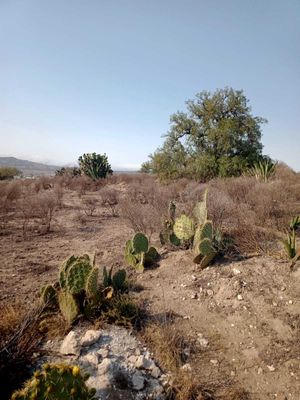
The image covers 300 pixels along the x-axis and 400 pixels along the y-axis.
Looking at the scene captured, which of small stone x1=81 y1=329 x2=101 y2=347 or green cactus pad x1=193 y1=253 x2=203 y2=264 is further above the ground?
green cactus pad x1=193 y1=253 x2=203 y2=264

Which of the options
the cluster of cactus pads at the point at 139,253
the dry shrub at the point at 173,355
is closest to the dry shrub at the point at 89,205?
the cluster of cactus pads at the point at 139,253

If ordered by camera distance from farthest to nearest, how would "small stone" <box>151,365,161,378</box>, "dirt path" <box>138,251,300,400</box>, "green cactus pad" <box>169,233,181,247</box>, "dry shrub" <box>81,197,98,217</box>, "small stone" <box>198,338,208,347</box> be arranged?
"dry shrub" <box>81,197,98,217</box> < "green cactus pad" <box>169,233,181,247</box> < "small stone" <box>198,338,208,347</box> < "dirt path" <box>138,251,300,400</box> < "small stone" <box>151,365,161,378</box>

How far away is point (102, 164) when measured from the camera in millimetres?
21469

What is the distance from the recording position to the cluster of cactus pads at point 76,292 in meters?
3.31

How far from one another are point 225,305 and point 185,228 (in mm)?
1793

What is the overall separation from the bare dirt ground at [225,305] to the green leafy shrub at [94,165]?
15.0 metres

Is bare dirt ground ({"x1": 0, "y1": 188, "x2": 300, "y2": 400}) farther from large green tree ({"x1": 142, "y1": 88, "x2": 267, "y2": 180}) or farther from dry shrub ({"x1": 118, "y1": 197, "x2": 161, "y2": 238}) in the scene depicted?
large green tree ({"x1": 142, "y1": 88, "x2": 267, "y2": 180})

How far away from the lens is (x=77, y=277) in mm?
3543

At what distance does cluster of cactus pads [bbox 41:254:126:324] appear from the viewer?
3.31m

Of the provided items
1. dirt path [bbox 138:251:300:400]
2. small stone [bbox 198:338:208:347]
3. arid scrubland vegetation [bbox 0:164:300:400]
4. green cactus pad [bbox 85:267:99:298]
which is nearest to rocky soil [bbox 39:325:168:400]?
arid scrubland vegetation [bbox 0:164:300:400]

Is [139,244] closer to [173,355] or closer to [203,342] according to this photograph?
[203,342]

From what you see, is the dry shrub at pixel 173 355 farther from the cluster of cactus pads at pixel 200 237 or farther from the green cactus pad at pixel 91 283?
the cluster of cactus pads at pixel 200 237

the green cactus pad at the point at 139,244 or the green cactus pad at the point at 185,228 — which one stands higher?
the green cactus pad at the point at 185,228

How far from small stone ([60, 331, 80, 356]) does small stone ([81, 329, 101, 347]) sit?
7 cm
